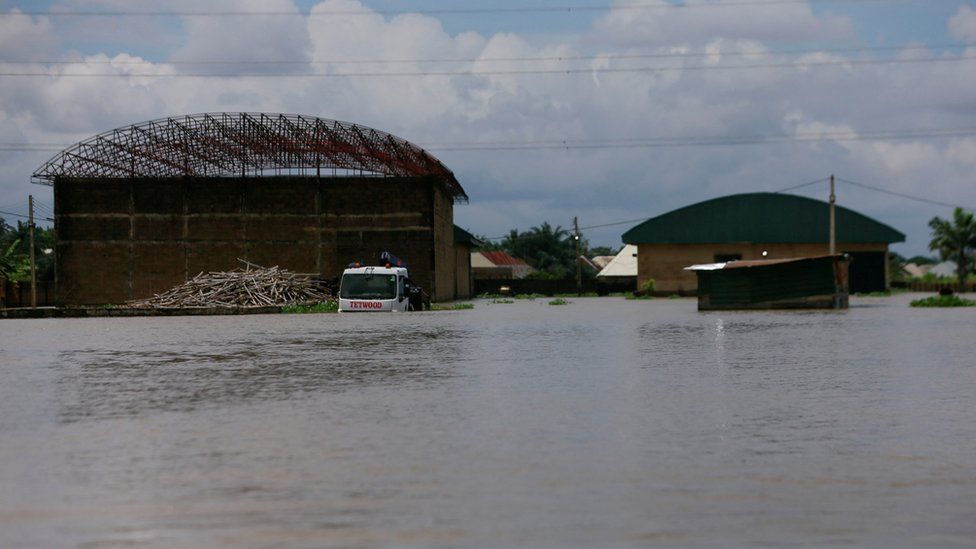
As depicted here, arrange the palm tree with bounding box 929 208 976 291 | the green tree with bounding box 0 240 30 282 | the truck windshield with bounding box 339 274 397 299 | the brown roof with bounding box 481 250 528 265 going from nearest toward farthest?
the truck windshield with bounding box 339 274 397 299 < the green tree with bounding box 0 240 30 282 < the palm tree with bounding box 929 208 976 291 < the brown roof with bounding box 481 250 528 265

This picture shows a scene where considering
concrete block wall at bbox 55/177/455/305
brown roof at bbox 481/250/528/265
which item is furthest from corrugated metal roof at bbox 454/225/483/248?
brown roof at bbox 481/250/528/265

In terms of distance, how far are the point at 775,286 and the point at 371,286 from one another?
16.4 meters

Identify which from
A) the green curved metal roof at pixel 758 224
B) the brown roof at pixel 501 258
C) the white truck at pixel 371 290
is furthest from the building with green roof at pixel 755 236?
the brown roof at pixel 501 258

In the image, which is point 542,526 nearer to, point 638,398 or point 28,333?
point 638,398

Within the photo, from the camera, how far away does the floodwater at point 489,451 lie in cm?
590

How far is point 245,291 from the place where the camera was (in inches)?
1801

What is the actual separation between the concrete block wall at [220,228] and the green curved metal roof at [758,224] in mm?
23315

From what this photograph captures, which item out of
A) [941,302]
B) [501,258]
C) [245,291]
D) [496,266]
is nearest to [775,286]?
[941,302]

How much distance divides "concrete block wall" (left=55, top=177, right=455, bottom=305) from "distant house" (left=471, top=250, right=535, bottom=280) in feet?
190

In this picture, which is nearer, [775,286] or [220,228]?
[775,286]

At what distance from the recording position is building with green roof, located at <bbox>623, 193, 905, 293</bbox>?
68688 millimetres

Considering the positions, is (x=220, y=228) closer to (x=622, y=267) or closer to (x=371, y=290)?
(x=371, y=290)

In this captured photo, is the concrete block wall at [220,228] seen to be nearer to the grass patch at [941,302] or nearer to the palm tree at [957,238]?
the grass patch at [941,302]

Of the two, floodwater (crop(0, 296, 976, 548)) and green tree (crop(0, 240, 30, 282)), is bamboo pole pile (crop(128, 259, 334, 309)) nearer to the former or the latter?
green tree (crop(0, 240, 30, 282))
